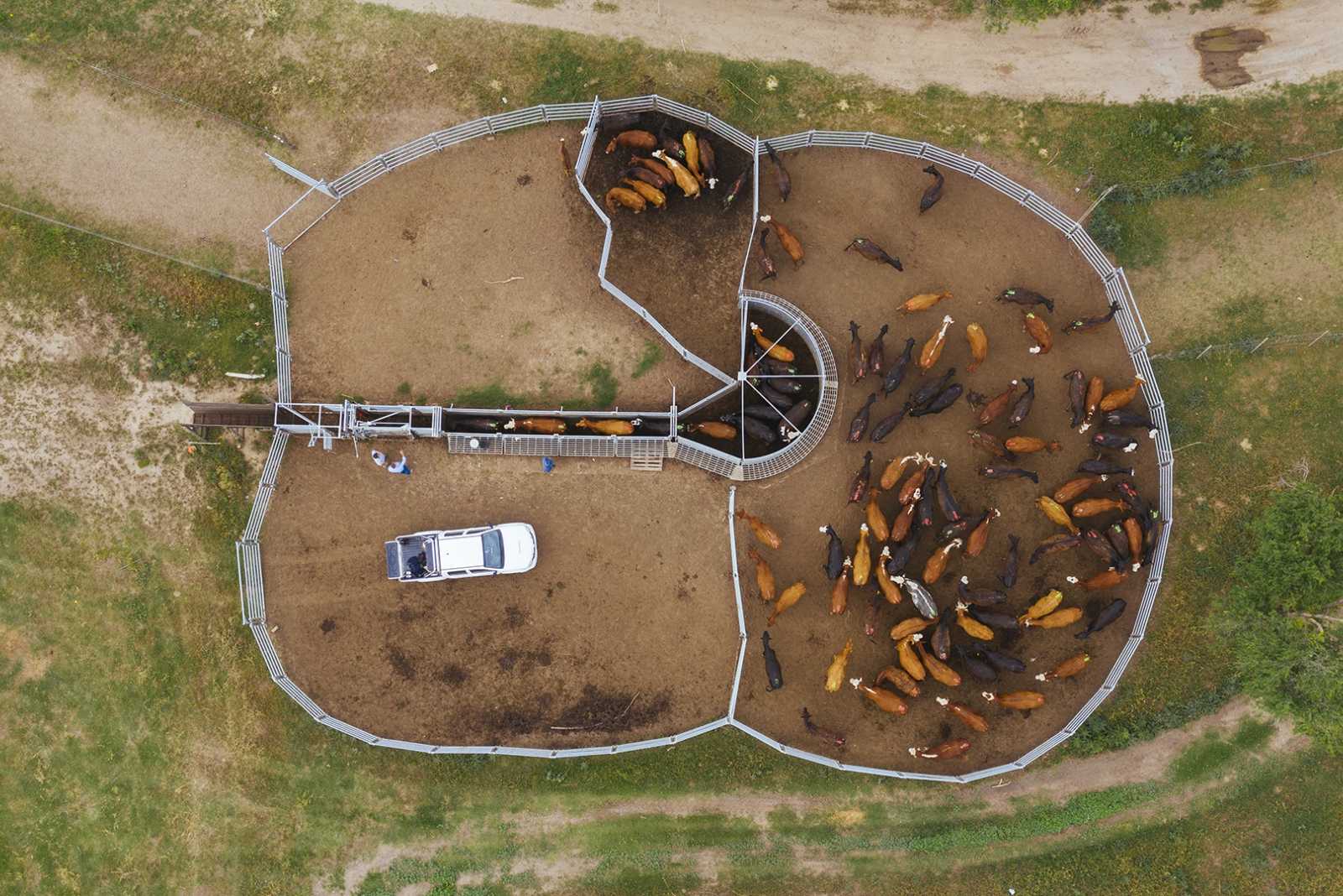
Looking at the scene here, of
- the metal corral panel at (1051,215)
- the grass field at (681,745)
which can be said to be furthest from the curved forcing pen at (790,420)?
the grass field at (681,745)

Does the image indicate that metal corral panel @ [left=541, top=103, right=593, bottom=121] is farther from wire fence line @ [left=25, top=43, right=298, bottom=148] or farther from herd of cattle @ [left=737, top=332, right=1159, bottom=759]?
herd of cattle @ [left=737, top=332, right=1159, bottom=759]

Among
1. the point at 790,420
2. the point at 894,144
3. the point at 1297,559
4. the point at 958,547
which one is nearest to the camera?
the point at 1297,559

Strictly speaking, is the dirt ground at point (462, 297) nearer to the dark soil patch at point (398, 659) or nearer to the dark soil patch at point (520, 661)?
the dark soil patch at point (398, 659)

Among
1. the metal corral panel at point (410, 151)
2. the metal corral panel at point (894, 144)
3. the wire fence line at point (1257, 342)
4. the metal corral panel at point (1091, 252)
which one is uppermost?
the metal corral panel at point (410, 151)

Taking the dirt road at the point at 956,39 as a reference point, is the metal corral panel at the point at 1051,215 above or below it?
below

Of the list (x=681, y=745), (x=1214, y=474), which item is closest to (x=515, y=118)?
(x=681, y=745)

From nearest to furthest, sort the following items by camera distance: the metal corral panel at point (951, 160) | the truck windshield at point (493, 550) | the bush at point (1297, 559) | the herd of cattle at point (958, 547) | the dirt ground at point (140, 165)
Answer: the bush at point (1297, 559), the herd of cattle at point (958, 547), the truck windshield at point (493, 550), the metal corral panel at point (951, 160), the dirt ground at point (140, 165)

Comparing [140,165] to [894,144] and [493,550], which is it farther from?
[894,144]
